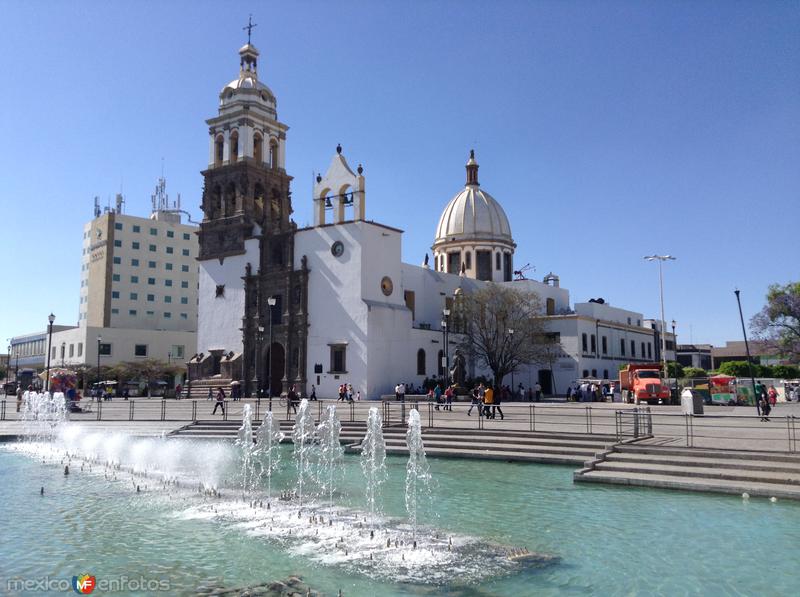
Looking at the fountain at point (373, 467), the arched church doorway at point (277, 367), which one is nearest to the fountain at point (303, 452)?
the fountain at point (373, 467)

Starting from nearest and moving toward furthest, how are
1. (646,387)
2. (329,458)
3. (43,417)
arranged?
(329,458) < (43,417) < (646,387)

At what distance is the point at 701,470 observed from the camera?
14320 millimetres

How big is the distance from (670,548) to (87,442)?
774 inches

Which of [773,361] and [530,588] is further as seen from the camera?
[773,361]

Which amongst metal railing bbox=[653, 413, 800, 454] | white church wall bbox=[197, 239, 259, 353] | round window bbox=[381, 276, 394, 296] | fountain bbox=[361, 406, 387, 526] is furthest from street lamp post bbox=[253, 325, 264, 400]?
metal railing bbox=[653, 413, 800, 454]

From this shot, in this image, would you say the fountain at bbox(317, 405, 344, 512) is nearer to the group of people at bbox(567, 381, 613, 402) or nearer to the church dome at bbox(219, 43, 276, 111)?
the group of people at bbox(567, 381, 613, 402)

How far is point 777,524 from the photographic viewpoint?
10.8 m

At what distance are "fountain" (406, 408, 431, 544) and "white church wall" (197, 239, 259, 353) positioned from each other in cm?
3985

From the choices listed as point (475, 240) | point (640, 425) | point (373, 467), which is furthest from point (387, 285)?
point (373, 467)

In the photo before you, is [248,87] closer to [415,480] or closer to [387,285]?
[387,285]

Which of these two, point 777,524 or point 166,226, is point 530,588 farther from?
point 166,226

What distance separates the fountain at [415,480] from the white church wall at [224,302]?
39.9m

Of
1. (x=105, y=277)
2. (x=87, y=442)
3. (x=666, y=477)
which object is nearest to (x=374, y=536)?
(x=666, y=477)

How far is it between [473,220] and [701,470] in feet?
184
